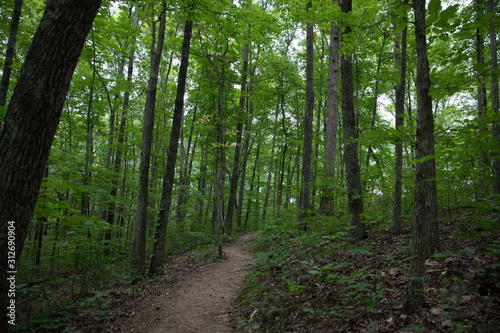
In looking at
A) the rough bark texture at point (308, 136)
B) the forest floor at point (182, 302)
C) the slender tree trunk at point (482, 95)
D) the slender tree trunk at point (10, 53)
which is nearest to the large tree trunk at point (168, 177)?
the forest floor at point (182, 302)

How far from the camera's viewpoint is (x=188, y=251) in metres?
11.3

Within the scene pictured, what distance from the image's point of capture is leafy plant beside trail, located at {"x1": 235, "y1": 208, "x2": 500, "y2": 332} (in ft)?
8.12

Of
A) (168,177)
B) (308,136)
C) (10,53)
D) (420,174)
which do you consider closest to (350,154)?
(420,174)

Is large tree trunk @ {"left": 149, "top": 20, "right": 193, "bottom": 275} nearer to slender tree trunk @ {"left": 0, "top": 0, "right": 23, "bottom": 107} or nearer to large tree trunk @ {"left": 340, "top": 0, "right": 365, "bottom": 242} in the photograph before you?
slender tree trunk @ {"left": 0, "top": 0, "right": 23, "bottom": 107}

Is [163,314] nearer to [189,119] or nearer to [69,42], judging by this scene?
[69,42]

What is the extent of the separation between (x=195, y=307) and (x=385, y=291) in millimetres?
3950

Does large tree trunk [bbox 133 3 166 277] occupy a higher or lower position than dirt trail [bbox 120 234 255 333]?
higher

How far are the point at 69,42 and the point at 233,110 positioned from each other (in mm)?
9166

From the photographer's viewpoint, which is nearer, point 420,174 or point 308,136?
point 420,174

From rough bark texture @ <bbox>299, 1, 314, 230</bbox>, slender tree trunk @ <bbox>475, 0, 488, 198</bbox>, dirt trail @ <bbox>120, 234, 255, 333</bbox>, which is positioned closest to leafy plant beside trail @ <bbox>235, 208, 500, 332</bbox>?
dirt trail @ <bbox>120, 234, 255, 333</bbox>

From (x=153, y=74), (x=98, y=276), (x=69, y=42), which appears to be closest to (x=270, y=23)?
(x=153, y=74)

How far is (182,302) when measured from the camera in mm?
5586

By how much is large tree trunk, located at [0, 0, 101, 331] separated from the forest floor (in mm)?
2627

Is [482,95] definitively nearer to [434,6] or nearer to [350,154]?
[350,154]
